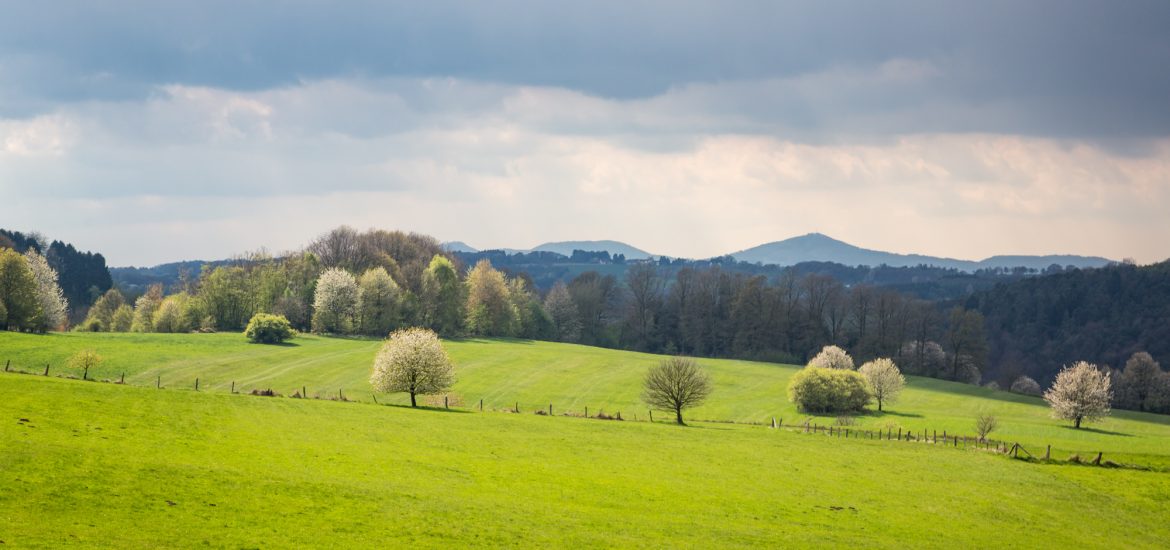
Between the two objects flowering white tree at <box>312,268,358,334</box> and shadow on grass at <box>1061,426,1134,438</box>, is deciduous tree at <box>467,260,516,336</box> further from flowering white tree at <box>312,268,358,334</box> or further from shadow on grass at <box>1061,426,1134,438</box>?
shadow on grass at <box>1061,426,1134,438</box>

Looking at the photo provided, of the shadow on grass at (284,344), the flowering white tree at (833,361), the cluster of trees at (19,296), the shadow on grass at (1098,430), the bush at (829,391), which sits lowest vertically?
the shadow on grass at (1098,430)

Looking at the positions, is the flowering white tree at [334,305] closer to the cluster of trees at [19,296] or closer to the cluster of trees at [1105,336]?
the cluster of trees at [19,296]

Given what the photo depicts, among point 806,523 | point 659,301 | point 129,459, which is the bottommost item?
point 806,523

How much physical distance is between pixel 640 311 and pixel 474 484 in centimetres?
13420

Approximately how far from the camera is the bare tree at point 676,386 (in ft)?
237

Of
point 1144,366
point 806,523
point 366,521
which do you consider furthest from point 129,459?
point 1144,366

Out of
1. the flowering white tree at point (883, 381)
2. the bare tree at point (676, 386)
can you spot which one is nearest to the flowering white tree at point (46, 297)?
the bare tree at point (676, 386)

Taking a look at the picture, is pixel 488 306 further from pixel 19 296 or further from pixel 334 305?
pixel 19 296

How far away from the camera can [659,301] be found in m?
172

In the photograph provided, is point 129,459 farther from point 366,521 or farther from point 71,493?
point 366,521

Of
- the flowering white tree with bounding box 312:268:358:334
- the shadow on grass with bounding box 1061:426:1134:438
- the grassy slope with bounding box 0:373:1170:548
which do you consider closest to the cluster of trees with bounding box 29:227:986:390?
the flowering white tree with bounding box 312:268:358:334

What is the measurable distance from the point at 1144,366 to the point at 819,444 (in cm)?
7358

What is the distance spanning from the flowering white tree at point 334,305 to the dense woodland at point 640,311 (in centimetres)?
19

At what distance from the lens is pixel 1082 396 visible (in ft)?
271
